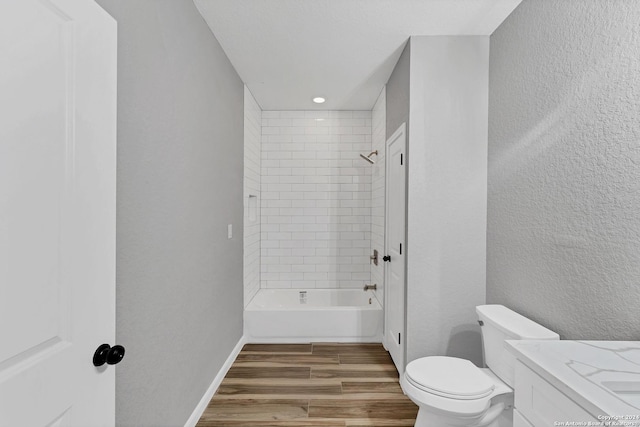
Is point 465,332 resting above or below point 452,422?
above

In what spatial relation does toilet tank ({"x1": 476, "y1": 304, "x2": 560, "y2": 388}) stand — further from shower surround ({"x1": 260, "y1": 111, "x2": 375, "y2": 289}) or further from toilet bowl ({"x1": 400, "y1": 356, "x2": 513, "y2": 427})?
shower surround ({"x1": 260, "y1": 111, "x2": 375, "y2": 289})

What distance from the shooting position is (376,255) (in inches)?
144

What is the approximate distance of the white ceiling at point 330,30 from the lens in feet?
6.55

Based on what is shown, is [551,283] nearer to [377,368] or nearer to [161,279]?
[377,368]

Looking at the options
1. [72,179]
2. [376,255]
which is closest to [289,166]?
[376,255]

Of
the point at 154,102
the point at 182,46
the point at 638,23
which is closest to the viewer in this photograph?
the point at 638,23

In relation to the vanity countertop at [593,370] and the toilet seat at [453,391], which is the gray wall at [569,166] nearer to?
the vanity countertop at [593,370]

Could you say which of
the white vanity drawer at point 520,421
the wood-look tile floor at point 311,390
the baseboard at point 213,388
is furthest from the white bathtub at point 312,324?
the white vanity drawer at point 520,421

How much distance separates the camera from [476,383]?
165 centimetres

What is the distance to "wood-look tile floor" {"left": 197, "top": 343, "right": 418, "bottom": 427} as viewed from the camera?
2.11 meters

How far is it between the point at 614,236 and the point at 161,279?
6.48ft

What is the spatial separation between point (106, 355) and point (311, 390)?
6.02 ft

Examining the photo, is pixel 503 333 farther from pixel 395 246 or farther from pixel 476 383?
pixel 395 246

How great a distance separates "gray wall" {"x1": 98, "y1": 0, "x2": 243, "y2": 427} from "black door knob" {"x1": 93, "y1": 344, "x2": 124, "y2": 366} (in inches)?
12.2
